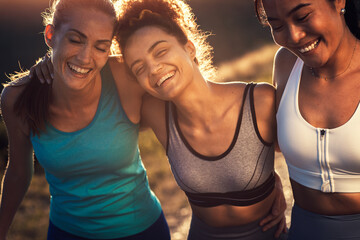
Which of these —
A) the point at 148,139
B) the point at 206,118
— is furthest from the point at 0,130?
the point at 206,118

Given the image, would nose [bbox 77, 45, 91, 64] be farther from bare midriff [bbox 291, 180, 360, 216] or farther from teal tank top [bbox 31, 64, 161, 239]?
bare midriff [bbox 291, 180, 360, 216]

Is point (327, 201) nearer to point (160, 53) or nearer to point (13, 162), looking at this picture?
point (160, 53)

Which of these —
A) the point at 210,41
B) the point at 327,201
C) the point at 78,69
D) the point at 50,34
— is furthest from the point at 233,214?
the point at 210,41

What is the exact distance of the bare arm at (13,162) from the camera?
269 cm

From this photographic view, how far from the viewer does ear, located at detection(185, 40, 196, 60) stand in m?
2.71

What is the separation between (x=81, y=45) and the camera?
2.52 m

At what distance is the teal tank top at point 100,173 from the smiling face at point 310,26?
1052 millimetres

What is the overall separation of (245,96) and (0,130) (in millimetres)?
5458

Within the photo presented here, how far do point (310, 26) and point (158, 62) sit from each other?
0.84 meters

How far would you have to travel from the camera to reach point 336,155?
212 centimetres

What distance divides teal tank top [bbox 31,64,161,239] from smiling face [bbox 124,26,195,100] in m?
0.27

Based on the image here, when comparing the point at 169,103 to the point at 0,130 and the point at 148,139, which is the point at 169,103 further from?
the point at 0,130

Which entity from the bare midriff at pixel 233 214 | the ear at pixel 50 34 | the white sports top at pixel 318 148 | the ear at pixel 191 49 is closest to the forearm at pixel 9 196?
the ear at pixel 50 34

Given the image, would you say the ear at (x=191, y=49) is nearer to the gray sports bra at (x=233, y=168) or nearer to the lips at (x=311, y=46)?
the gray sports bra at (x=233, y=168)
